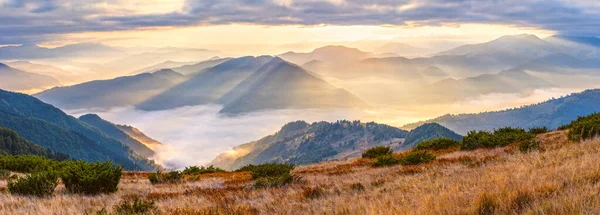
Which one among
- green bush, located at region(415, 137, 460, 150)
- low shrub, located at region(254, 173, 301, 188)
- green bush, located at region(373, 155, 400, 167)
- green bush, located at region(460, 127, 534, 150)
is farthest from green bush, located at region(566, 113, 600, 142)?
low shrub, located at region(254, 173, 301, 188)

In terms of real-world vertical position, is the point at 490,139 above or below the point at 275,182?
below

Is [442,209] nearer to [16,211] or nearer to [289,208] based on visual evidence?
[289,208]

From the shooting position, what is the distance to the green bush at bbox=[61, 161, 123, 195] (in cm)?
1553

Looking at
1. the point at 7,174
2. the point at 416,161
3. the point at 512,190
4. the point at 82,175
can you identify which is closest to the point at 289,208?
the point at 512,190

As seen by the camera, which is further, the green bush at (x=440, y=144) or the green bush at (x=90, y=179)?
the green bush at (x=440, y=144)

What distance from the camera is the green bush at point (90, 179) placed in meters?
15.5

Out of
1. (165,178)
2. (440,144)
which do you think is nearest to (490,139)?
(440,144)

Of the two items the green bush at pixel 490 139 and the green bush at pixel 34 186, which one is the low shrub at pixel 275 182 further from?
the green bush at pixel 490 139

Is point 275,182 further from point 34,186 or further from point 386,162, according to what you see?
point 386,162

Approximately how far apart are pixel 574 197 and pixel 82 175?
14.7 meters

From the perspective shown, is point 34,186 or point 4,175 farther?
point 4,175

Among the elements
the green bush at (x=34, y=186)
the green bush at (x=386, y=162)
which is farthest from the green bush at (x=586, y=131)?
the green bush at (x=34, y=186)

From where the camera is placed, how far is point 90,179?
15383 millimetres

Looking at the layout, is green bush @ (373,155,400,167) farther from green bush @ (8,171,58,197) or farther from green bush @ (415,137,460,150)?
green bush @ (8,171,58,197)
